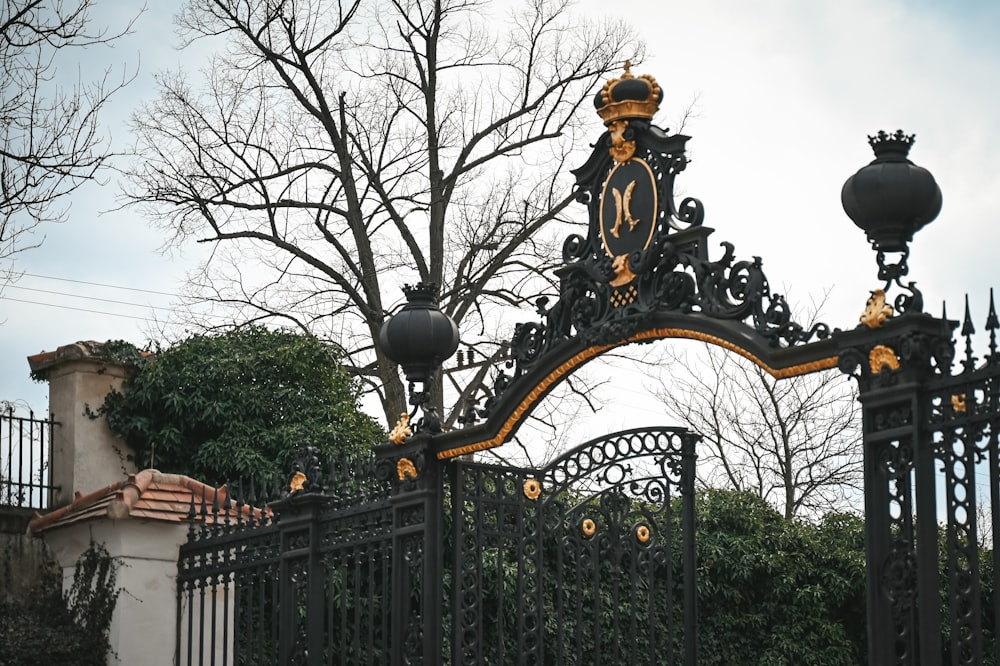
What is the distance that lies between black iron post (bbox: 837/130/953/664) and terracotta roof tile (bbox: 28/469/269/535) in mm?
4885

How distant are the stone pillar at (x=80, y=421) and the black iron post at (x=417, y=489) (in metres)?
4.21

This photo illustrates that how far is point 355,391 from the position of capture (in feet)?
50.6

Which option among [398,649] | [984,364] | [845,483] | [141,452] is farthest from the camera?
[845,483]

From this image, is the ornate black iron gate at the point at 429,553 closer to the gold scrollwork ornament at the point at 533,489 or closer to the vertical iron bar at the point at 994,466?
the gold scrollwork ornament at the point at 533,489

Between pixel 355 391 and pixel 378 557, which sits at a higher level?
pixel 355 391

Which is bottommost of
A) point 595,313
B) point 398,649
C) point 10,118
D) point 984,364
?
point 398,649

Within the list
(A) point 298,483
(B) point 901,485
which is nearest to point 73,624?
(A) point 298,483

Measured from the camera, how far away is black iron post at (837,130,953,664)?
22.1 ft

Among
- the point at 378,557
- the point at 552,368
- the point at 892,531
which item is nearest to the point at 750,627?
the point at 378,557

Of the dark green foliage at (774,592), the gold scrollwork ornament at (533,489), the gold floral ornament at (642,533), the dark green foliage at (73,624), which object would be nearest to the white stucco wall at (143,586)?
the dark green foliage at (73,624)

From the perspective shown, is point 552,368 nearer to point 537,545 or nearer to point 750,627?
point 537,545

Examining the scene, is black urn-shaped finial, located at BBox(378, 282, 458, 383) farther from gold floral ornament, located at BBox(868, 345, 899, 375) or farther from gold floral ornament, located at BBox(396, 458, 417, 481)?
gold floral ornament, located at BBox(868, 345, 899, 375)

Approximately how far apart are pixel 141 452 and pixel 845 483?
35.0 ft

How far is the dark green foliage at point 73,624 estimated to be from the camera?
10719mm
